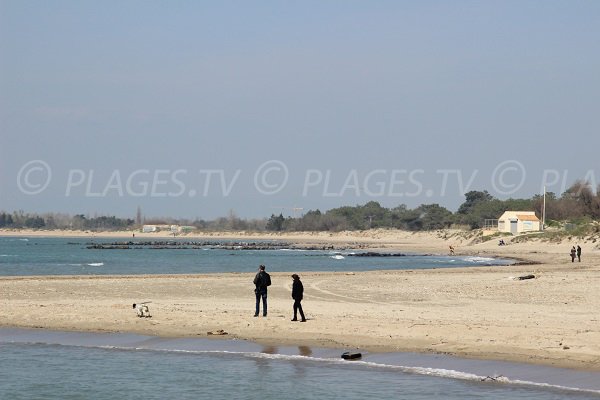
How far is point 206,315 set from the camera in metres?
27.4

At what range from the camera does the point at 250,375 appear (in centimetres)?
1970

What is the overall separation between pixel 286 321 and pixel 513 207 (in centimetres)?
16663

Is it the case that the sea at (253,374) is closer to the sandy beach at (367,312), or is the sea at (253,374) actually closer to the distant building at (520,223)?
the sandy beach at (367,312)

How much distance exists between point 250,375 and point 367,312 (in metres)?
9.10

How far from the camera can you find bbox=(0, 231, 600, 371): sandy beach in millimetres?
21359

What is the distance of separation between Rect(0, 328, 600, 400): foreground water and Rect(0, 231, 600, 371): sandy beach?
1.16 metres

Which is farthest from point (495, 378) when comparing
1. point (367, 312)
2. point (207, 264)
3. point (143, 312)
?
point (207, 264)

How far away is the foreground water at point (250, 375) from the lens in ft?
57.7

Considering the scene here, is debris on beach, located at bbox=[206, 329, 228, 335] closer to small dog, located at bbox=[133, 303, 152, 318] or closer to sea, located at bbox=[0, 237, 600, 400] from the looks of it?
sea, located at bbox=[0, 237, 600, 400]

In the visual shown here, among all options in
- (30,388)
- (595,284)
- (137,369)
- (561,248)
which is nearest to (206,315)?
(137,369)

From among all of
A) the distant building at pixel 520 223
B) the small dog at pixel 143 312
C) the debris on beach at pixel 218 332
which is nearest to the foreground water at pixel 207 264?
the distant building at pixel 520 223

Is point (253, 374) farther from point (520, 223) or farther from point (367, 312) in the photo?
point (520, 223)

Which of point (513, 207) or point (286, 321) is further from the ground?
point (513, 207)

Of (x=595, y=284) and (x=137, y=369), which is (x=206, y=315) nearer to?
(x=137, y=369)
